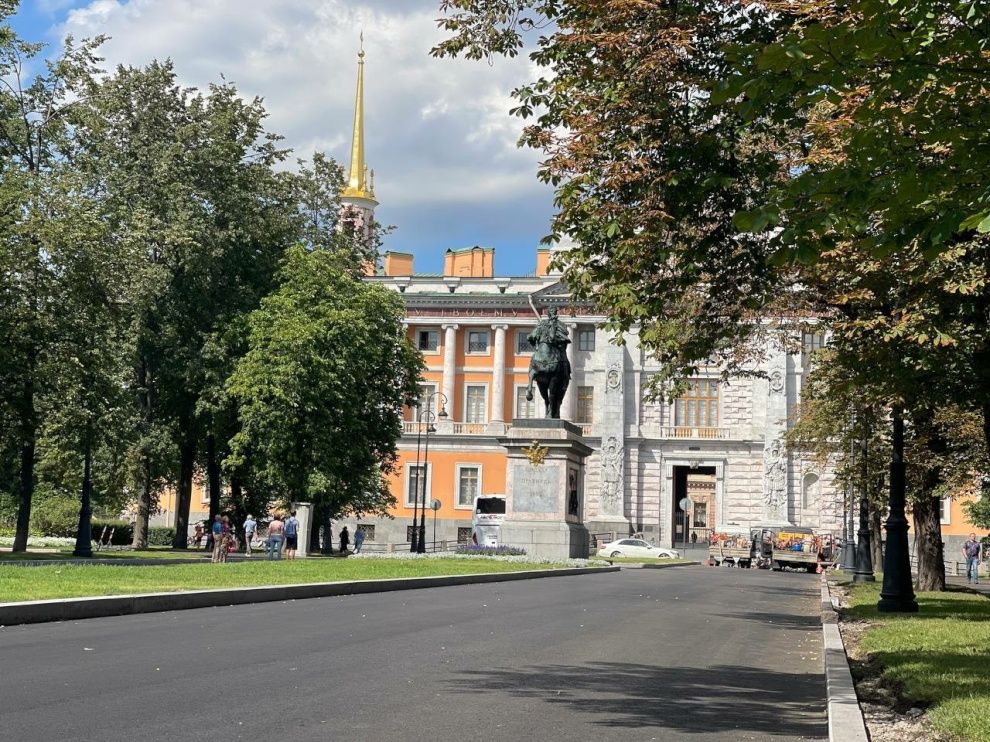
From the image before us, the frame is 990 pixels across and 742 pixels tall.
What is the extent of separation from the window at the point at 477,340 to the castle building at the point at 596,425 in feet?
0.31

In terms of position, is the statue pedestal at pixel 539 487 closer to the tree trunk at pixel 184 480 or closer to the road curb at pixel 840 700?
the tree trunk at pixel 184 480

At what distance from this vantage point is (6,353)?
31328 millimetres

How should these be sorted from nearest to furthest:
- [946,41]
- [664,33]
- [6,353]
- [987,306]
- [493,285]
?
[946,41] → [664,33] → [987,306] → [6,353] → [493,285]

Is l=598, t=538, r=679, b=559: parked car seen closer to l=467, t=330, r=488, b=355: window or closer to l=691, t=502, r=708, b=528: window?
l=467, t=330, r=488, b=355: window

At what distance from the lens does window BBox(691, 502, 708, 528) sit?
309 ft

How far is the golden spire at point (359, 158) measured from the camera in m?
86.9

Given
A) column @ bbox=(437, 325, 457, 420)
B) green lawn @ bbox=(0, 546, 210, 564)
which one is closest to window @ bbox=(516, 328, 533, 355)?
column @ bbox=(437, 325, 457, 420)

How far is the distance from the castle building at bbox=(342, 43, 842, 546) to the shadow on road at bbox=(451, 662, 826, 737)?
66.1m

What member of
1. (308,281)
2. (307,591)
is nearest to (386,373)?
(308,281)

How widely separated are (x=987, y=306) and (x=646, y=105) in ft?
21.3

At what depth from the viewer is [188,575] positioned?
2247 centimetres

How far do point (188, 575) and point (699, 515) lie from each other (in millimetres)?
76691

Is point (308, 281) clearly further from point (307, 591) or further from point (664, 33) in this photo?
point (664, 33)

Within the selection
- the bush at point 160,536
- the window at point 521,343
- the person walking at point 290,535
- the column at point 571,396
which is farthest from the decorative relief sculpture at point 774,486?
the person walking at point 290,535
